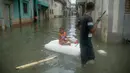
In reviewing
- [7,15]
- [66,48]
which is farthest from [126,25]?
[7,15]

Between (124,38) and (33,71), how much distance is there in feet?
16.7

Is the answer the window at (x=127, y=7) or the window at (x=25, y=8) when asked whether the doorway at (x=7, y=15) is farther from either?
the window at (x=127, y=7)

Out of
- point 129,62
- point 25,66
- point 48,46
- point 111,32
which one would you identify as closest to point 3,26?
point 48,46

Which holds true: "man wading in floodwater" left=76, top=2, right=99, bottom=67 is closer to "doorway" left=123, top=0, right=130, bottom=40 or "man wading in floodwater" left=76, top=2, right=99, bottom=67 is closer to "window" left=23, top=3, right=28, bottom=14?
"doorway" left=123, top=0, right=130, bottom=40

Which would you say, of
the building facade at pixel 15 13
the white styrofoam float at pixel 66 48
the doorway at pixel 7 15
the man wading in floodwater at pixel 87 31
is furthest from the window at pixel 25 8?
the man wading in floodwater at pixel 87 31

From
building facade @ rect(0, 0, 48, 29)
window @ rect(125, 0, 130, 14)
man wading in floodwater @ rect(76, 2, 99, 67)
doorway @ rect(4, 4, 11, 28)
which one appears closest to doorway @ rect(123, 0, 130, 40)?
window @ rect(125, 0, 130, 14)

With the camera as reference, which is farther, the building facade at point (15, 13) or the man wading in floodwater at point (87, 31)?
the building facade at point (15, 13)

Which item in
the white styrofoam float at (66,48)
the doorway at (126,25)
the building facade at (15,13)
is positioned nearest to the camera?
the white styrofoam float at (66,48)

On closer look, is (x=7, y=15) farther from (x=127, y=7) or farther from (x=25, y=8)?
(x=127, y=7)

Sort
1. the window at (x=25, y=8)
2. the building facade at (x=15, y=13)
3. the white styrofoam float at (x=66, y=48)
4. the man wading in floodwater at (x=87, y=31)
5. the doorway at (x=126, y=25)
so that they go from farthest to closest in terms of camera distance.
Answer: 1. the window at (x=25, y=8)
2. the building facade at (x=15, y=13)
3. the doorway at (x=126, y=25)
4. the white styrofoam float at (x=66, y=48)
5. the man wading in floodwater at (x=87, y=31)

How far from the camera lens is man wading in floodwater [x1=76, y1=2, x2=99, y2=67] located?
4309mm

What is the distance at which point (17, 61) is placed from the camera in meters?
5.91

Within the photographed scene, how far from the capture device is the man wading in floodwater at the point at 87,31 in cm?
431

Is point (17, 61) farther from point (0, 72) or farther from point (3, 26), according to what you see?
point (3, 26)
